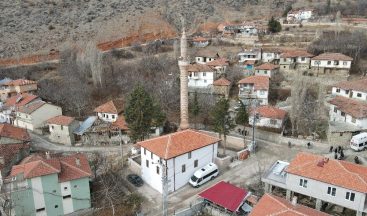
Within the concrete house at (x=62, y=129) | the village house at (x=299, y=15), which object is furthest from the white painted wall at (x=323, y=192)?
the village house at (x=299, y=15)

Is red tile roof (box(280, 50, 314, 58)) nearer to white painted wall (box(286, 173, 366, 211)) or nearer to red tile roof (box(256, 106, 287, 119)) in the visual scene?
red tile roof (box(256, 106, 287, 119))

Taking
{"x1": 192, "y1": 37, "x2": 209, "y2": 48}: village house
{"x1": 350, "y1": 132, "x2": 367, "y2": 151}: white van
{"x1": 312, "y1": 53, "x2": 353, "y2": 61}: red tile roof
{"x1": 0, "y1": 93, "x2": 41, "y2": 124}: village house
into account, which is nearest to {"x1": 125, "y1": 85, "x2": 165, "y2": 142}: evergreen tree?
{"x1": 0, "y1": 93, "x2": 41, "y2": 124}: village house

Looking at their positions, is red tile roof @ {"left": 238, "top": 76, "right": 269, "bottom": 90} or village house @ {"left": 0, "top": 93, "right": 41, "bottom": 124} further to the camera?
village house @ {"left": 0, "top": 93, "right": 41, "bottom": 124}

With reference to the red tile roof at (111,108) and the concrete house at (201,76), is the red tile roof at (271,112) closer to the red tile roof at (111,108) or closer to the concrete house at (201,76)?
the concrete house at (201,76)

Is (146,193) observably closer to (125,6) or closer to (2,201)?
(2,201)

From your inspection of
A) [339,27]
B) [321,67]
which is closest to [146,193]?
[321,67]
